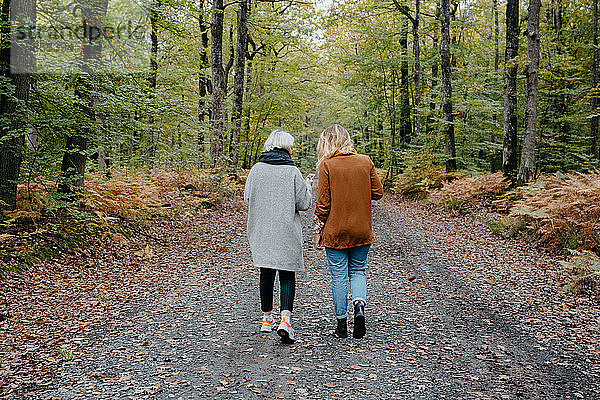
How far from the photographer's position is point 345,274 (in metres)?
4.99

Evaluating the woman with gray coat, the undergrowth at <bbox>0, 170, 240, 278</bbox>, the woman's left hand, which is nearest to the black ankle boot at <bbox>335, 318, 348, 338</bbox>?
the woman with gray coat

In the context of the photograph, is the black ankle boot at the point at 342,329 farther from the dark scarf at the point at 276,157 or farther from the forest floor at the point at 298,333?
the dark scarf at the point at 276,157

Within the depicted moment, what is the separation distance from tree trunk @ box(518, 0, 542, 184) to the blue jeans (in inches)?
364

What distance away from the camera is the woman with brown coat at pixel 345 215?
4.88 meters

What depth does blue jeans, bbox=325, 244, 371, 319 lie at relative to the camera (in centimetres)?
494

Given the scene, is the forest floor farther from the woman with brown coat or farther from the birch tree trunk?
the birch tree trunk

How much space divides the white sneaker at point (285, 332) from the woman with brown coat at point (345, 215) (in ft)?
1.92

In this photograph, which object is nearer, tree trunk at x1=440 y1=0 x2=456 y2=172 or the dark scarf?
the dark scarf

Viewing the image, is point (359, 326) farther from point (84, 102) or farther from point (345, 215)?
→ point (84, 102)

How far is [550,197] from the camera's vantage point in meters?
9.12

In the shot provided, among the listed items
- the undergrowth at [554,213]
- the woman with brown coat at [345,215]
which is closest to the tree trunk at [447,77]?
the undergrowth at [554,213]

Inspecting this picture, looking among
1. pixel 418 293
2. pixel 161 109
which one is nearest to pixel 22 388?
pixel 418 293

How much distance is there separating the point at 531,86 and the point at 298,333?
10.5 meters

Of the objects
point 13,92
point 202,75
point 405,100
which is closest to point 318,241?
point 13,92
